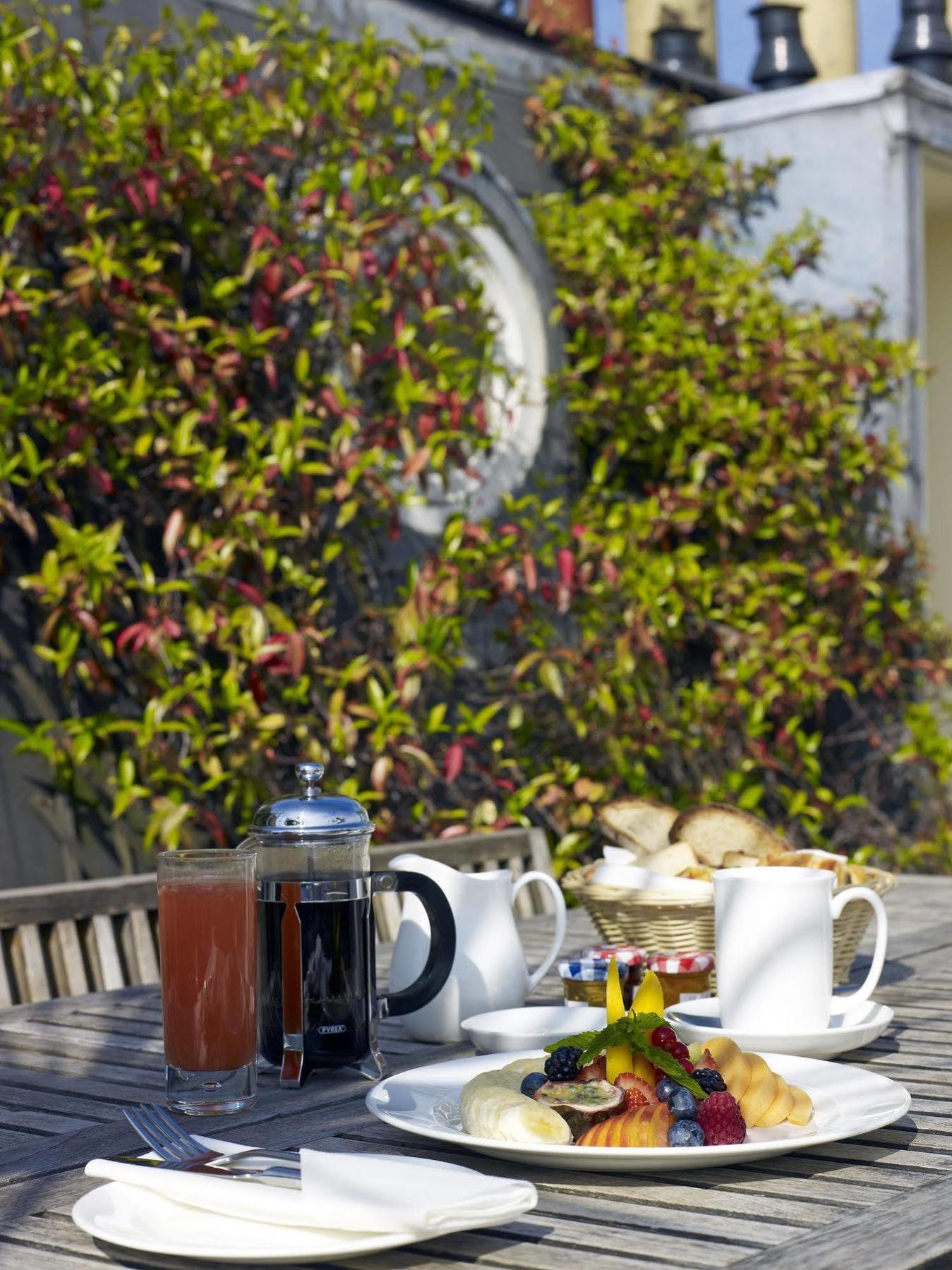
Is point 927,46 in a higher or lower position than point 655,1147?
higher

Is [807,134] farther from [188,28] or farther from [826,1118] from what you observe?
[826,1118]

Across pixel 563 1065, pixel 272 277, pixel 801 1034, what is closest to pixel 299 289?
pixel 272 277

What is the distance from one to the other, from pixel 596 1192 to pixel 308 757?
8.02ft

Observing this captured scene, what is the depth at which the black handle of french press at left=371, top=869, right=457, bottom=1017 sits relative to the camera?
4.80ft

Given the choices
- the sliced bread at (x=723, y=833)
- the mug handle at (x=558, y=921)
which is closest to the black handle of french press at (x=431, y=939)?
the mug handle at (x=558, y=921)

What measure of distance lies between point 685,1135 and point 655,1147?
0.02m

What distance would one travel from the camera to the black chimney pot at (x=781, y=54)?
220 inches

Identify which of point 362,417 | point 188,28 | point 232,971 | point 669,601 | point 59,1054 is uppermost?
point 188,28

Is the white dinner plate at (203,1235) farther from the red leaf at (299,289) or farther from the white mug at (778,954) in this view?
the red leaf at (299,289)

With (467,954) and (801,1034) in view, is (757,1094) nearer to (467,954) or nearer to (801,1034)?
(801,1034)

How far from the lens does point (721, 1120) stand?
3.68 feet

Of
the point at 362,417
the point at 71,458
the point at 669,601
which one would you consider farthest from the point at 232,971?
the point at 669,601

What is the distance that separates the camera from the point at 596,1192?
1084 millimetres

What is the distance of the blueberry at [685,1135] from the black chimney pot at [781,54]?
199 inches
